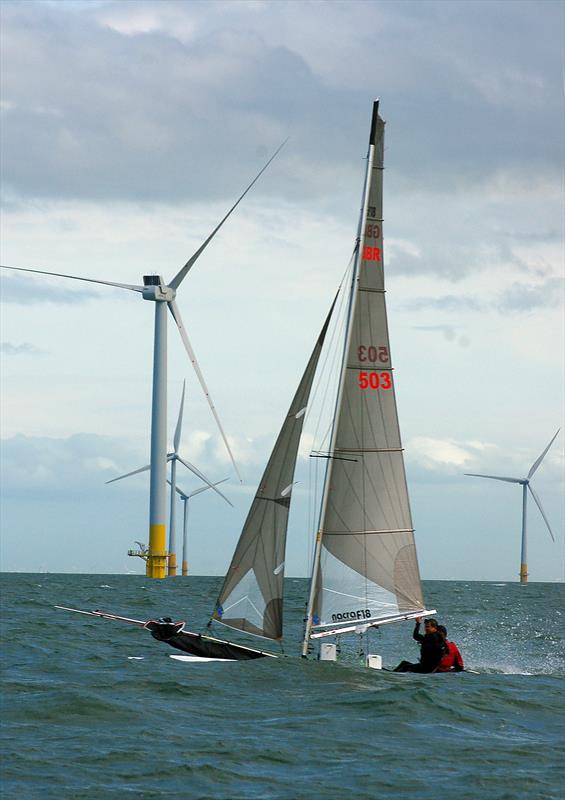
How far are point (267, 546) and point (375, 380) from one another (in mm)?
5334

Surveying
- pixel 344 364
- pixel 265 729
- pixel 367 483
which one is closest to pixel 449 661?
pixel 367 483

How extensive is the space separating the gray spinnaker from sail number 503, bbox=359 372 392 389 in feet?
4.92

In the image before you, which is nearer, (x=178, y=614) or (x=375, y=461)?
(x=375, y=461)

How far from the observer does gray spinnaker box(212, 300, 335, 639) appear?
2986 centimetres

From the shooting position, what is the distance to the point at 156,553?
3369 inches

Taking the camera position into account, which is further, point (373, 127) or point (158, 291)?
point (158, 291)

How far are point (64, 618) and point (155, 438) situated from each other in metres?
28.3

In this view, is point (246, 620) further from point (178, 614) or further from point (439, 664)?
point (178, 614)

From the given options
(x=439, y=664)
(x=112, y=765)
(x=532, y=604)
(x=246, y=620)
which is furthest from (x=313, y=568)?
(x=532, y=604)

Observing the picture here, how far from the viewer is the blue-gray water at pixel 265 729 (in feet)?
61.4

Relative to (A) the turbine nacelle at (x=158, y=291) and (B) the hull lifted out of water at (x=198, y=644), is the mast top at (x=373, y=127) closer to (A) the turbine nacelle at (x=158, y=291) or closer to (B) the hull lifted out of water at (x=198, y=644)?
(B) the hull lifted out of water at (x=198, y=644)

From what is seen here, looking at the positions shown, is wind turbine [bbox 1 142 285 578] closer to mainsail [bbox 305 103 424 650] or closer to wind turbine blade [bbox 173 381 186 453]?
wind turbine blade [bbox 173 381 186 453]

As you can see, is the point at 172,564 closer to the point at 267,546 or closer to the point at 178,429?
the point at 178,429

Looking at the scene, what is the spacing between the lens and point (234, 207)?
237ft
